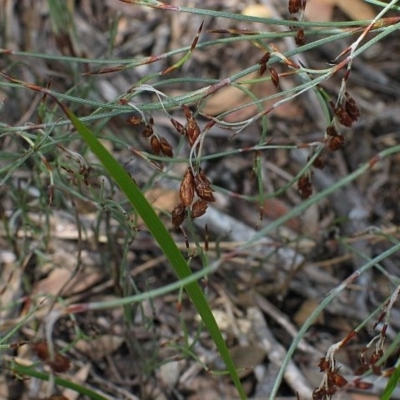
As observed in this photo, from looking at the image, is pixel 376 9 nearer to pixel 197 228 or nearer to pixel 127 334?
pixel 197 228

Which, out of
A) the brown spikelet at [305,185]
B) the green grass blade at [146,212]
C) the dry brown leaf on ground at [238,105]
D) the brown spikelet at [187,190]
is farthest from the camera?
the dry brown leaf on ground at [238,105]

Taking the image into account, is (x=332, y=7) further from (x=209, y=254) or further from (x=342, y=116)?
(x=342, y=116)

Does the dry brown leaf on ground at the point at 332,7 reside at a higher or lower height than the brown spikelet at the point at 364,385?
higher

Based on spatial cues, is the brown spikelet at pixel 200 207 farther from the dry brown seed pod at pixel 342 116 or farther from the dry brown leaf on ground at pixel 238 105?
the dry brown leaf on ground at pixel 238 105

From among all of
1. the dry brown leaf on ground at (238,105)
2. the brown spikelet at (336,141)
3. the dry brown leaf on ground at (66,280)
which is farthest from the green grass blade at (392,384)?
the dry brown leaf on ground at (238,105)

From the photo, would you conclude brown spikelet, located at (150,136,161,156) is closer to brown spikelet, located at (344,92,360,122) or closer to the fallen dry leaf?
brown spikelet, located at (344,92,360,122)

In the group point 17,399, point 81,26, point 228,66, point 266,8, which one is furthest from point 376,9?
point 17,399
